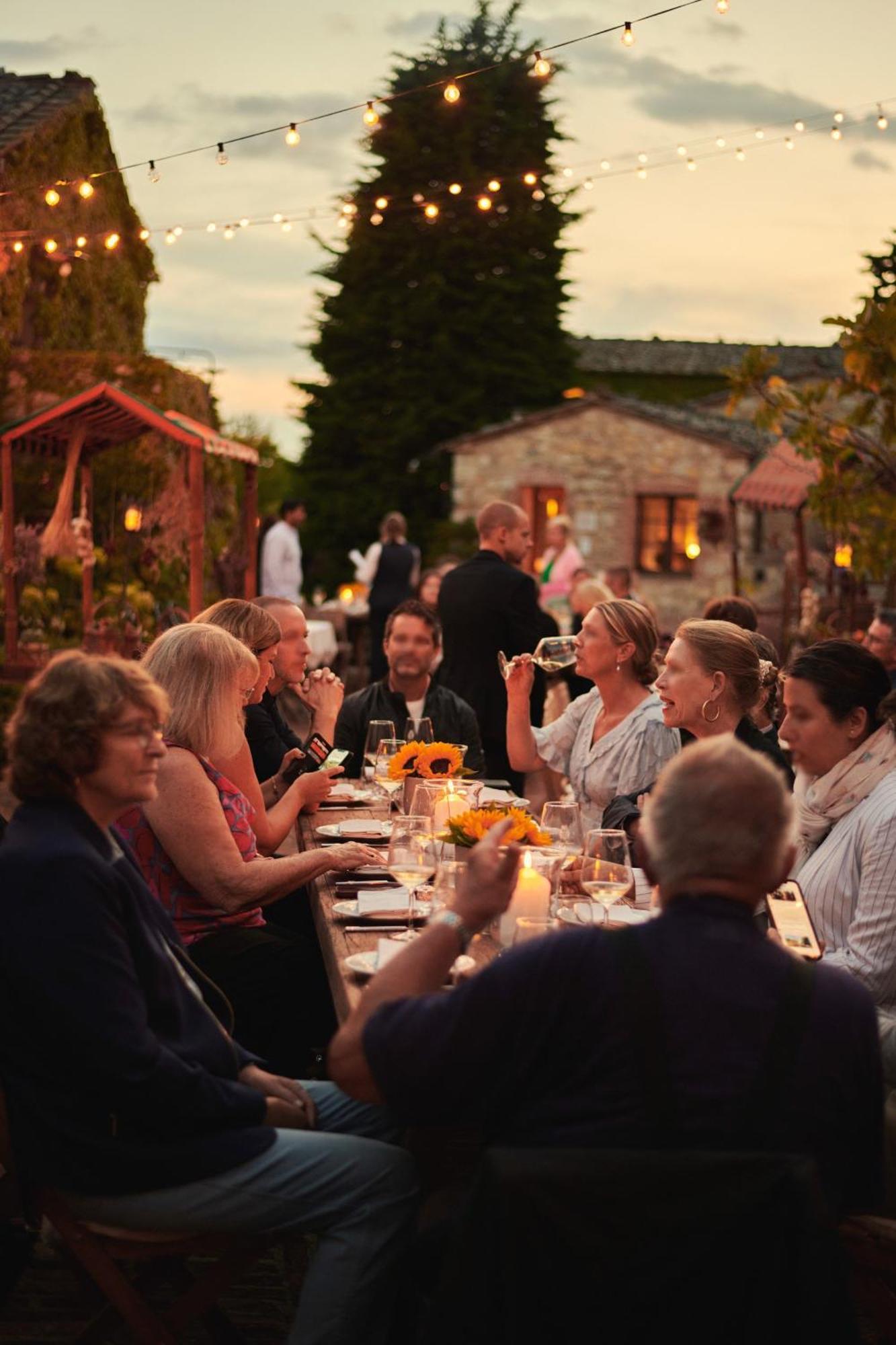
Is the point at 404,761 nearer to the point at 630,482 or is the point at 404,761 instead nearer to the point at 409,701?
the point at 409,701

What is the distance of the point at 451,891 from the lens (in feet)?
8.66

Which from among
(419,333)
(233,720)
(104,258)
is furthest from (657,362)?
(233,720)

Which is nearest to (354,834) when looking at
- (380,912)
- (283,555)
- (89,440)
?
(380,912)

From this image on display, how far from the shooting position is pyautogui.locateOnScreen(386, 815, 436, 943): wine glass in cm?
301

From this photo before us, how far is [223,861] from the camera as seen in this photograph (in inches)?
128

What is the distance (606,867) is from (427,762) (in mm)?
1524

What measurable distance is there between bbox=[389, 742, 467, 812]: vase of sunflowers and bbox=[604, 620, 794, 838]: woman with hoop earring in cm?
57

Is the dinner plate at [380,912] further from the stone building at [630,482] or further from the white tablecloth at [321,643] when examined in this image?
the stone building at [630,482]

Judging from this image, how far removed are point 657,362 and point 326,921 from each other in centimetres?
2975

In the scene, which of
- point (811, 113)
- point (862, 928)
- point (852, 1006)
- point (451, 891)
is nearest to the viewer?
point (852, 1006)

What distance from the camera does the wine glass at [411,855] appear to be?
3.01 meters

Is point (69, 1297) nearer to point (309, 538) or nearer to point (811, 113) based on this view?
point (811, 113)

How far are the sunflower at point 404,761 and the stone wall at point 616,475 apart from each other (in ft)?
57.6

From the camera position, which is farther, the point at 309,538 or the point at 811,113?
the point at 309,538
